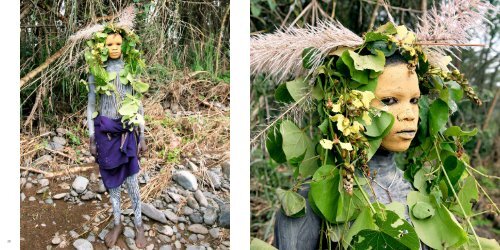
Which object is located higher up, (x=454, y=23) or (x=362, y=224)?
(x=454, y=23)

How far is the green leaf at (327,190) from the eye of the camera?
90cm

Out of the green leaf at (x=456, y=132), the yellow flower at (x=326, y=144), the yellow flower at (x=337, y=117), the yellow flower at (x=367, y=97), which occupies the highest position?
the yellow flower at (x=367, y=97)

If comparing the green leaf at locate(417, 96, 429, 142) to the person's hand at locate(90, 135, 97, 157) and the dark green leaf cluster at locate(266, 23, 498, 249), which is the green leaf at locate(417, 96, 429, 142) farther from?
the person's hand at locate(90, 135, 97, 157)

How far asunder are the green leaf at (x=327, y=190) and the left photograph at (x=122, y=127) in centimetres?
20

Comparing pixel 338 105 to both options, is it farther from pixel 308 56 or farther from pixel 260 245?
pixel 260 245

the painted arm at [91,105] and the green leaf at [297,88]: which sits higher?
→ the green leaf at [297,88]

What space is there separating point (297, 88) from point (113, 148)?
0.39 meters

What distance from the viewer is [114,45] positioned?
100 centimetres

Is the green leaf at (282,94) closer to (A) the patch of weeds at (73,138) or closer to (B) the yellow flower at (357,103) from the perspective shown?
(B) the yellow flower at (357,103)

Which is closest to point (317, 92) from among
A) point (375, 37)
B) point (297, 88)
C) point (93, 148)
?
point (297, 88)

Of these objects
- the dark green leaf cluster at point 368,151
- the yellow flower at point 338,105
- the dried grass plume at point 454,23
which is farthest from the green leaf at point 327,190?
the dried grass plume at point 454,23

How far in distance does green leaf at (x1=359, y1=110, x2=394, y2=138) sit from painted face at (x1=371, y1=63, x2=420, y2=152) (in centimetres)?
2

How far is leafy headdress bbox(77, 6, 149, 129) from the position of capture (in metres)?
1.00

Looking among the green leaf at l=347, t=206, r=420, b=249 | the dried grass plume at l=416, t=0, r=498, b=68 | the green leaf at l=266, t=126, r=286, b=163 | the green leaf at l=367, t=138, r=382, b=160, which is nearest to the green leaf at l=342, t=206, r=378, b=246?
the green leaf at l=347, t=206, r=420, b=249
